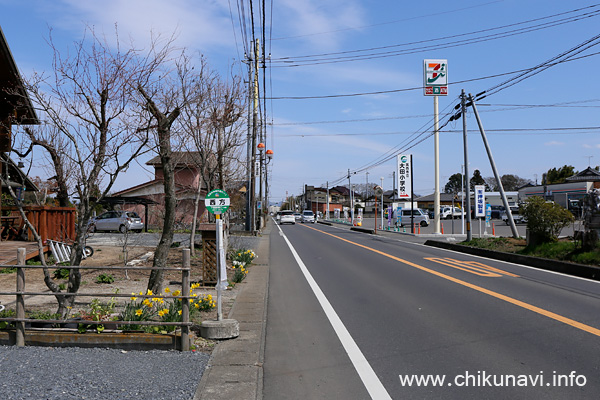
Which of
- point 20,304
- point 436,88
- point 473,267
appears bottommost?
point 473,267

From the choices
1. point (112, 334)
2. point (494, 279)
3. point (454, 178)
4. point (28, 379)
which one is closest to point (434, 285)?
point (494, 279)

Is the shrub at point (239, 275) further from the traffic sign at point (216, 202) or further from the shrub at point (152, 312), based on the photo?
the traffic sign at point (216, 202)

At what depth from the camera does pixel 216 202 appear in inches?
293

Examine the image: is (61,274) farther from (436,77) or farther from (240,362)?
(436,77)

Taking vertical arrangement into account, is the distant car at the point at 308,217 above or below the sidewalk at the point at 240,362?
above

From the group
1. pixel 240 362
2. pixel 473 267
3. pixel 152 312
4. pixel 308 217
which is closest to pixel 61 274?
pixel 152 312

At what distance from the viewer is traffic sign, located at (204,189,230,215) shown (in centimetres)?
736

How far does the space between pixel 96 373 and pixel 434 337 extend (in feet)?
13.7

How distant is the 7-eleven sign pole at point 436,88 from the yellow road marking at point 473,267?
17077mm

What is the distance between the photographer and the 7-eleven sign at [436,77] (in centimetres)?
3503

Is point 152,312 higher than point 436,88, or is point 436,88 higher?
point 436,88

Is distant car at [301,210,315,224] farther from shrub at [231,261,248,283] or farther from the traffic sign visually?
the traffic sign

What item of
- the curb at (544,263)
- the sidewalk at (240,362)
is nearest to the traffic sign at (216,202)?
the sidewalk at (240,362)

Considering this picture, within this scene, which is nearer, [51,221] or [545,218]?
[545,218]
